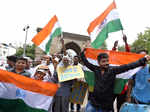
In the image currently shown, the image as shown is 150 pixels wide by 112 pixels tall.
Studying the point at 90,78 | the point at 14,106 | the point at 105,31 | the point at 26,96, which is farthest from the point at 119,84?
the point at 14,106

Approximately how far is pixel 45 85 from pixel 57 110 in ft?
3.99

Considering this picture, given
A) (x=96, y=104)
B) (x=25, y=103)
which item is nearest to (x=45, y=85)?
(x=25, y=103)

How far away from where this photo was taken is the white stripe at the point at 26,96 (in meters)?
3.54

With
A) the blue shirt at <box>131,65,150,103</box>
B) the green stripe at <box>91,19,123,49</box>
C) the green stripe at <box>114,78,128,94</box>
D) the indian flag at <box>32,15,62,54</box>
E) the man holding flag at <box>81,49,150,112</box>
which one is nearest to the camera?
the man holding flag at <box>81,49,150,112</box>

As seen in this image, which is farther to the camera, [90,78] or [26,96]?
[90,78]

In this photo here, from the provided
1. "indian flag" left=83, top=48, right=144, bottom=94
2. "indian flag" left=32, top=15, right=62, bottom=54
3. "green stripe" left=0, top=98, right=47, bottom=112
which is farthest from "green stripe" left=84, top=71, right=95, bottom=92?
"indian flag" left=32, top=15, right=62, bottom=54

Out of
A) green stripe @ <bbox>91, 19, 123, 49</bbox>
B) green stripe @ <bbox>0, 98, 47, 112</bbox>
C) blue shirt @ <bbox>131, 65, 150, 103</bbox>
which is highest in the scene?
green stripe @ <bbox>91, 19, 123, 49</bbox>

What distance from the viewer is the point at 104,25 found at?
5.02m

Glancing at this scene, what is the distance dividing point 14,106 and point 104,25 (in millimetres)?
2738

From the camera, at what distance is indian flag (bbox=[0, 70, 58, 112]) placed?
11.6ft

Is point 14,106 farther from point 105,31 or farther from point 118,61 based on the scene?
point 105,31

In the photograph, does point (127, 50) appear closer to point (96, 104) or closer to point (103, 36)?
point (103, 36)

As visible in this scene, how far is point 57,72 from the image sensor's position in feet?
15.8

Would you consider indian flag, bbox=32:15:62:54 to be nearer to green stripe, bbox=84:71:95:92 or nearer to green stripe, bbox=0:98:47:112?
green stripe, bbox=84:71:95:92
